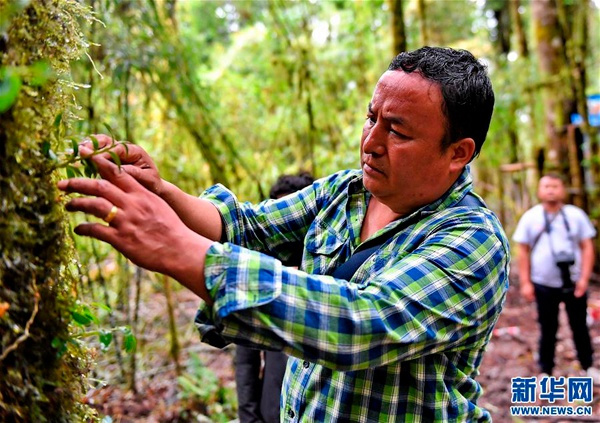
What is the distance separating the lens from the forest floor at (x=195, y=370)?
3.89 m

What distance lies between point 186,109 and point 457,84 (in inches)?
126

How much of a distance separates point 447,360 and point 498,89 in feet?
24.6

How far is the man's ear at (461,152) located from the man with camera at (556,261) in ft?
11.7

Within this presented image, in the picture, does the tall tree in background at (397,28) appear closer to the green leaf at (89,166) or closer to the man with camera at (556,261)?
the man with camera at (556,261)

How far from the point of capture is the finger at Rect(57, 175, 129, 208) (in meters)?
0.89

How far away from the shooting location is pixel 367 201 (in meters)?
1.57

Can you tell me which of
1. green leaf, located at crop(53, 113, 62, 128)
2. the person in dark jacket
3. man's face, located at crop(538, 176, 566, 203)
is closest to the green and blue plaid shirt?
green leaf, located at crop(53, 113, 62, 128)

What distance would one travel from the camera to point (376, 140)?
1338 mm

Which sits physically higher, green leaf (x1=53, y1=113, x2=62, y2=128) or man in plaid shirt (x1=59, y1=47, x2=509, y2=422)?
green leaf (x1=53, y1=113, x2=62, y2=128)

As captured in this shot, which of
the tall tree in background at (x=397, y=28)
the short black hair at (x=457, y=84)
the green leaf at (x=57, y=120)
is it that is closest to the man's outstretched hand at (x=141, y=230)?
the green leaf at (x=57, y=120)

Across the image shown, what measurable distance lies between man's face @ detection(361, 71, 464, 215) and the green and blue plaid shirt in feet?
0.19

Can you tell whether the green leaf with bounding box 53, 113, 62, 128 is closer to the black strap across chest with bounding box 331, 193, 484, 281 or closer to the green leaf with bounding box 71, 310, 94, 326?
the green leaf with bounding box 71, 310, 94, 326

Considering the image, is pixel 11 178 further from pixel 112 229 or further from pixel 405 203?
pixel 405 203

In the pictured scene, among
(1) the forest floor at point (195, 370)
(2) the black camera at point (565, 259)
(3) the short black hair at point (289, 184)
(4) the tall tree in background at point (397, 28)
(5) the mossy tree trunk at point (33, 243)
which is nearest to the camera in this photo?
(5) the mossy tree trunk at point (33, 243)
